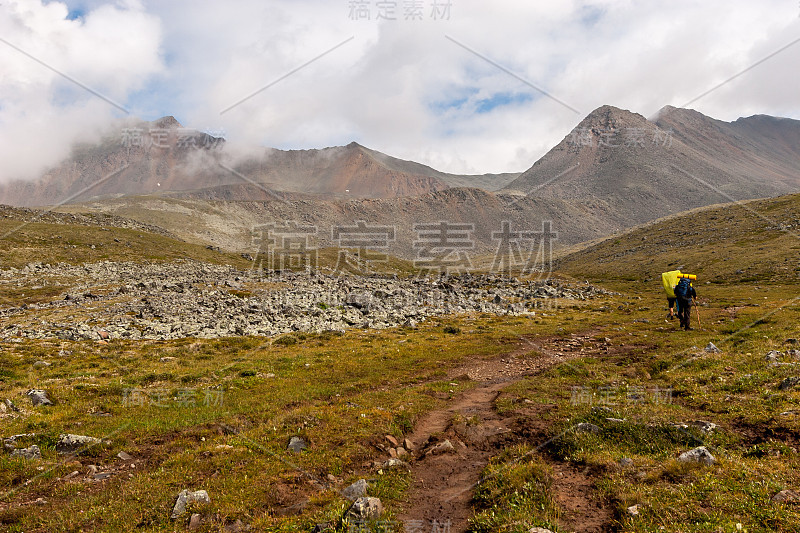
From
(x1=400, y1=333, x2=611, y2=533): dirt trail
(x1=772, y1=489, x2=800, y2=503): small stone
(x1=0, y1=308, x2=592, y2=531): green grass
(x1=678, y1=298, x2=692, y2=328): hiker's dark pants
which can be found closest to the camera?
(x1=772, y1=489, x2=800, y2=503): small stone

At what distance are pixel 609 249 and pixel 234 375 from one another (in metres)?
151

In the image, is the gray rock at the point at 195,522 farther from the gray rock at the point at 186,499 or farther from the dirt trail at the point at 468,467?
the dirt trail at the point at 468,467

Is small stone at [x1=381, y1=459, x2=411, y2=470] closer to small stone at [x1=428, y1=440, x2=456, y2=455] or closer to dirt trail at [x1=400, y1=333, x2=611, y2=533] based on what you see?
dirt trail at [x1=400, y1=333, x2=611, y2=533]

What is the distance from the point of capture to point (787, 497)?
6.87m

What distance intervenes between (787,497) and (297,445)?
12.3 meters

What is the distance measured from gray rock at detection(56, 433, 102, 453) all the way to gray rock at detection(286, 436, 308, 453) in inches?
271

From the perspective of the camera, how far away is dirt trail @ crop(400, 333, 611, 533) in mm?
8281

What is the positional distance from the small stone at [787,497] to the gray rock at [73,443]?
737 inches

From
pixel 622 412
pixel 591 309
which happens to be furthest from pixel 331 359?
pixel 591 309

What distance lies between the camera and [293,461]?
11812 millimetres

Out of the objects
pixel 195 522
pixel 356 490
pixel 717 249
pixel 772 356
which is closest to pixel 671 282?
pixel 772 356

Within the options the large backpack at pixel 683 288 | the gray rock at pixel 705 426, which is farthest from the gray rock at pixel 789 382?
the large backpack at pixel 683 288

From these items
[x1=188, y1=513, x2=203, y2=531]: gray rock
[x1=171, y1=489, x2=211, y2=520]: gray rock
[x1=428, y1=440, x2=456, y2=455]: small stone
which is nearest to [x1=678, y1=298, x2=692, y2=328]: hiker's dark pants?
[x1=428, y1=440, x2=456, y2=455]: small stone

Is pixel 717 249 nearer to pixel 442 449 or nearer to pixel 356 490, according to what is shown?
pixel 442 449
